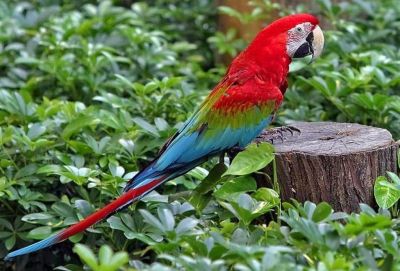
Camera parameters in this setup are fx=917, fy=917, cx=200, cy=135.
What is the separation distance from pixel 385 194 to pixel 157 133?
1.09 meters

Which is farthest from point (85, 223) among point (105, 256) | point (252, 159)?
point (105, 256)

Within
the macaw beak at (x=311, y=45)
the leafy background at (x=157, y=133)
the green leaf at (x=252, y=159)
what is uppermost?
the macaw beak at (x=311, y=45)

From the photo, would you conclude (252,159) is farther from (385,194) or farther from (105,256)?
(105,256)

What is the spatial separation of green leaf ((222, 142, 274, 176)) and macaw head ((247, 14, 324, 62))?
533 mm

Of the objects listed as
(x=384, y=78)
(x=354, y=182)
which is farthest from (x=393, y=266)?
(x=384, y=78)

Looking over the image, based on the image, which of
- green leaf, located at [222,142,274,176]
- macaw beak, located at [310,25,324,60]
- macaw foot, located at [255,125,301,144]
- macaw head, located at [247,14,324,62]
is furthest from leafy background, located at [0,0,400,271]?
macaw head, located at [247,14,324,62]

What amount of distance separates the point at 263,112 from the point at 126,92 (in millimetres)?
1528

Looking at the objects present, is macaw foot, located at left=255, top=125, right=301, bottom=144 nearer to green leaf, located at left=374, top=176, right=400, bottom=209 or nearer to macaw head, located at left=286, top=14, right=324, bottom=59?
macaw head, located at left=286, top=14, right=324, bottom=59

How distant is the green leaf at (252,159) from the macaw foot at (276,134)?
25cm

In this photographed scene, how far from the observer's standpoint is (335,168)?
3.27m

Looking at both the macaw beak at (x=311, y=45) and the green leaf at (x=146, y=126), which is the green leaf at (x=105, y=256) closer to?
the green leaf at (x=146, y=126)

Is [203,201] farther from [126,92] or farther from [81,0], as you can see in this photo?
[81,0]

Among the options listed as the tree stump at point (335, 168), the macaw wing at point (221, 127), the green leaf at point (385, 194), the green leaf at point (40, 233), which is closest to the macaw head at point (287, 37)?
the macaw wing at point (221, 127)

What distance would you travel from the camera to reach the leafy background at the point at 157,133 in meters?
2.70
